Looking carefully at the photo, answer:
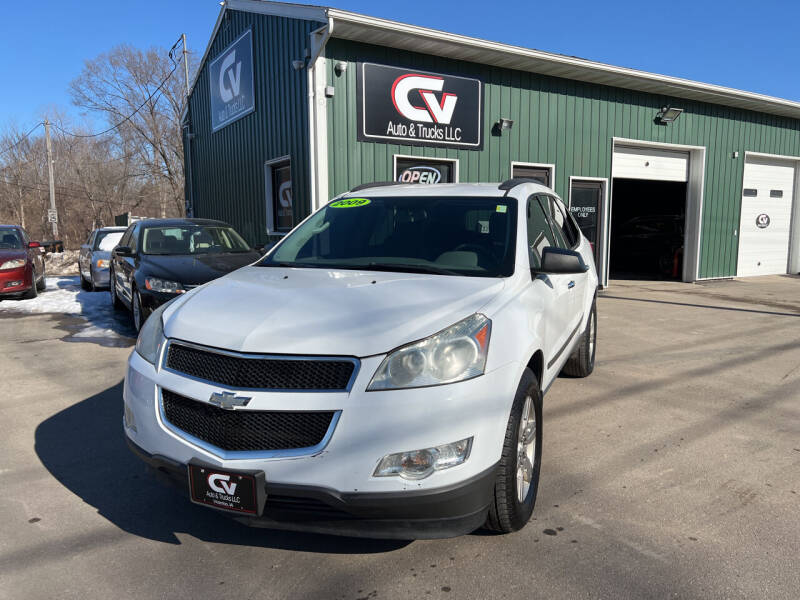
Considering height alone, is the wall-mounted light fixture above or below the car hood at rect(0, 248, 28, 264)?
above

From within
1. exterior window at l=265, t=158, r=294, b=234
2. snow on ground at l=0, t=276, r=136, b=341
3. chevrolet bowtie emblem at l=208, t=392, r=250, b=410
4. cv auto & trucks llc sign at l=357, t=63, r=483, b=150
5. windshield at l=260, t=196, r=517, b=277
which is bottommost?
snow on ground at l=0, t=276, r=136, b=341

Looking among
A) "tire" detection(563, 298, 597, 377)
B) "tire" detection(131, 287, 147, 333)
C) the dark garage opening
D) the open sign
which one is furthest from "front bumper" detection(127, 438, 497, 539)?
the dark garage opening

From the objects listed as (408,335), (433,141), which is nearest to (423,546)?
(408,335)

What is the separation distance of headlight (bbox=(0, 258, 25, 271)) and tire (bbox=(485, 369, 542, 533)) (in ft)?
34.1

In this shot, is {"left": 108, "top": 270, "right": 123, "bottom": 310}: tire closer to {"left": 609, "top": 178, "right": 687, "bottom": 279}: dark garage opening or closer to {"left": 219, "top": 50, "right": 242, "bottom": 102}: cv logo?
{"left": 219, "top": 50, "right": 242, "bottom": 102}: cv logo

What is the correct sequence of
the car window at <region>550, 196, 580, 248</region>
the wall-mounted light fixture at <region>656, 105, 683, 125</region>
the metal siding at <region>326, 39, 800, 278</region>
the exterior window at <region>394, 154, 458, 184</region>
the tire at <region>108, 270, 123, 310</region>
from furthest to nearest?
the wall-mounted light fixture at <region>656, 105, 683, 125</region>, the exterior window at <region>394, 154, 458, 184</region>, the metal siding at <region>326, 39, 800, 278</region>, the tire at <region>108, 270, 123, 310</region>, the car window at <region>550, 196, 580, 248</region>

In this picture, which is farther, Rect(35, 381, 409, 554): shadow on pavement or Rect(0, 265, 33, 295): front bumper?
Rect(0, 265, 33, 295): front bumper

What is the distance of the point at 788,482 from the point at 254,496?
3.03m

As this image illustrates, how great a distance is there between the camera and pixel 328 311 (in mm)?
2479

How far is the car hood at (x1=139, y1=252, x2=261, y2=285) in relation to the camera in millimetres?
6604

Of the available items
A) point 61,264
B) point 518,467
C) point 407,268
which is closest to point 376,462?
point 518,467

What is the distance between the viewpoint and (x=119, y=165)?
1666 inches

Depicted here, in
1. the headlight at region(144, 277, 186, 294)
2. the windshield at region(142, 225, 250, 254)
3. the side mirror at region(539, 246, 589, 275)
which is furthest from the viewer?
the windshield at region(142, 225, 250, 254)

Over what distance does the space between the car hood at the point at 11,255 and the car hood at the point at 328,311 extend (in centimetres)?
907
